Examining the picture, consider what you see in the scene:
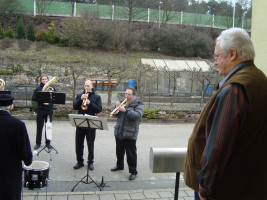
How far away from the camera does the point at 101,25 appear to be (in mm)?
34406

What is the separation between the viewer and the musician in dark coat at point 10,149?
11.2 feet

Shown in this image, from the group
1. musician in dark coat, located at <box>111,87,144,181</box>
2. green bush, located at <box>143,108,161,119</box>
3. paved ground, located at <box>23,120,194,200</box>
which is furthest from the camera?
green bush, located at <box>143,108,161,119</box>

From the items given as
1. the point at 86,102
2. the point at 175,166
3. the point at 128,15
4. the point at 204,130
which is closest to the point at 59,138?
the point at 86,102

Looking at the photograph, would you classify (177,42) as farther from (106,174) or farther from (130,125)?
(106,174)

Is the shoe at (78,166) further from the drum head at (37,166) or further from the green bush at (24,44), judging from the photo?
the green bush at (24,44)

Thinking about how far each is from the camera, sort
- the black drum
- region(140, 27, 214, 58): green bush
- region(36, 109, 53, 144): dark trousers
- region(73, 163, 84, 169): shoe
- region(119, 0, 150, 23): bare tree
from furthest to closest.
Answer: region(119, 0, 150, 23): bare tree
region(140, 27, 214, 58): green bush
region(36, 109, 53, 144): dark trousers
region(73, 163, 84, 169): shoe
the black drum

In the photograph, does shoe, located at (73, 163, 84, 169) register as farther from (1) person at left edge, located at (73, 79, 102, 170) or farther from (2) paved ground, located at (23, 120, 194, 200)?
(2) paved ground, located at (23, 120, 194, 200)

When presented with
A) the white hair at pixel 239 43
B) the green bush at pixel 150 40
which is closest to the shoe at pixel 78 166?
the white hair at pixel 239 43

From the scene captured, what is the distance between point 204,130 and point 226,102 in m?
0.39

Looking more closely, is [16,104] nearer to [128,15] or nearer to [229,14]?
[128,15]

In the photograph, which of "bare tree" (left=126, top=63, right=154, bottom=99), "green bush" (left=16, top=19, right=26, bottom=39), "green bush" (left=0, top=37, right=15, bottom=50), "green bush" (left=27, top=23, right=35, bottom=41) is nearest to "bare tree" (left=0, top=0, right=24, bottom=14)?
"green bush" (left=16, top=19, right=26, bottom=39)

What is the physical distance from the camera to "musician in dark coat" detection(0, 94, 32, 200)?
11.2 feet

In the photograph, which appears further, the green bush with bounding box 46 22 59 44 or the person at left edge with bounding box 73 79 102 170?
the green bush with bounding box 46 22 59 44

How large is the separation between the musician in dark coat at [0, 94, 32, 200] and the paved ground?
1.49 meters
